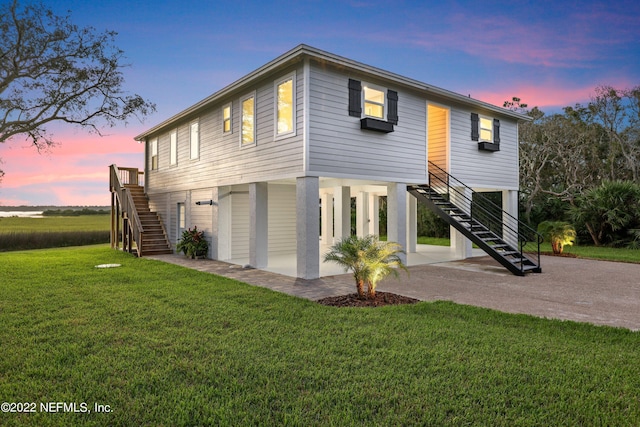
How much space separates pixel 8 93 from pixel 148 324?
61.2 ft

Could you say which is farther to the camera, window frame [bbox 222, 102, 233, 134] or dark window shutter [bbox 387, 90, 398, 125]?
window frame [bbox 222, 102, 233, 134]

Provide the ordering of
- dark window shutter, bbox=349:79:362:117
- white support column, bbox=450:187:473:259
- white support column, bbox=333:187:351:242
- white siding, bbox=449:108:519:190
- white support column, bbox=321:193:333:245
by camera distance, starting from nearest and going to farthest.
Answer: dark window shutter, bbox=349:79:362:117 → white support column, bbox=450:187:473:259 → white siding, bbox=449:108:519:190 → white support column, bbox=333:187:351:242 → white support column, bbox=321:193:333:245

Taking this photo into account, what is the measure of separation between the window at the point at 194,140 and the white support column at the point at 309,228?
6689mm

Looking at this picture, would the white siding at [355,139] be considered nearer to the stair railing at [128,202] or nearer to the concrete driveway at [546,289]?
the concrete driveway at [546,289]

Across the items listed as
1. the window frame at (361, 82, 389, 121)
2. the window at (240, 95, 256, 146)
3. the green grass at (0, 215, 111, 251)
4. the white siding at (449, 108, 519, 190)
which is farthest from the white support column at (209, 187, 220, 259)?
the green grass at (0, 215, 111, 251)

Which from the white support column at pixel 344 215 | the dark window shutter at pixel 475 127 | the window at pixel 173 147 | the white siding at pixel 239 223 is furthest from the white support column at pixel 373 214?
the window at pixel 173 147

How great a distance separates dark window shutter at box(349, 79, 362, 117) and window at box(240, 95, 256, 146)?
121 inches

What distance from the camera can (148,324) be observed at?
542 centimetres

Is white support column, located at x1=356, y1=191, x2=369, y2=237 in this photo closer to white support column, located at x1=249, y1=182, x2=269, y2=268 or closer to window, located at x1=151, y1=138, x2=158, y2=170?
white support column, located at x1=249, y1=182, x2=269, y2=268

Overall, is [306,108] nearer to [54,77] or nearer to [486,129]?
[486,129]

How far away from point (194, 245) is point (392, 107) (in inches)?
319

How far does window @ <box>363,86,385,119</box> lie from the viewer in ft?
34.8

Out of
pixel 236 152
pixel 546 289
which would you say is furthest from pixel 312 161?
pixel 546 289

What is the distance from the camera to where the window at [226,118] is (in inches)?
487
